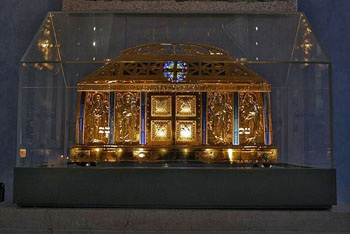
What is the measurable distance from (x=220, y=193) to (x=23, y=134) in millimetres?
1819

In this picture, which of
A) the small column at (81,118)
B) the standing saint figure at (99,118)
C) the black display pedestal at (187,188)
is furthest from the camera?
the standing saint figure at (99,118)

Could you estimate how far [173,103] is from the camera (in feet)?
14.4

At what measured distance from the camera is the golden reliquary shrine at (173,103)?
13.8ft

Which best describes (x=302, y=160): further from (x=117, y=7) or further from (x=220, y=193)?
(x=117, y=7)

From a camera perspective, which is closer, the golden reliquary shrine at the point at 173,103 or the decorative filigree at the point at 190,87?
the golden reliquary shrine at the point at 173,103

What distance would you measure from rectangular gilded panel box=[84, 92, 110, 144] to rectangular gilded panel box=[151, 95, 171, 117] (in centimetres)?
47

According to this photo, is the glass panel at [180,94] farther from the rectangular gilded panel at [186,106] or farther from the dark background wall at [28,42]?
the dark background wall at [28,42]

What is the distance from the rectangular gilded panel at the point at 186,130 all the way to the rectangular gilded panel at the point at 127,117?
1.35 ft

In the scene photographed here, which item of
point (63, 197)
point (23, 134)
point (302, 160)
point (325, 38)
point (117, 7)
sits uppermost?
point (117, 7)

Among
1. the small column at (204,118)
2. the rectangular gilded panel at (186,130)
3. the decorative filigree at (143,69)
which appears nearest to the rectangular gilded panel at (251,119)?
the small column at (204,118)

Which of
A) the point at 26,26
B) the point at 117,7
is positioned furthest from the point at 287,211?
the point at 26,26

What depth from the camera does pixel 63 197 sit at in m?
3.63

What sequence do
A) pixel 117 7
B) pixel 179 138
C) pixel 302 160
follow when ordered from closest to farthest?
pixel 302 160 → pixel 179 138 → pixel 117 7

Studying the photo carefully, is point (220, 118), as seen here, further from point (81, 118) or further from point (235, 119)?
point (81, 118)
